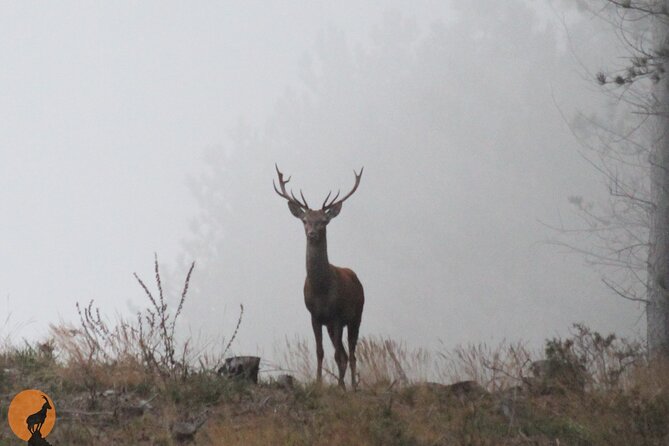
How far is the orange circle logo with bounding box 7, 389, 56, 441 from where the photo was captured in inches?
163

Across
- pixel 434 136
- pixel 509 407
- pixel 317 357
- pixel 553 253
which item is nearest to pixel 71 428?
pixel 317 357

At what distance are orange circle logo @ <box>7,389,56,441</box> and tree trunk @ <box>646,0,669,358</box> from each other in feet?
23.9

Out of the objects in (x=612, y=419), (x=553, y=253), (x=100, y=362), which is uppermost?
(x=553, y=253)

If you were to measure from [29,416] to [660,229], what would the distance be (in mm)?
7823

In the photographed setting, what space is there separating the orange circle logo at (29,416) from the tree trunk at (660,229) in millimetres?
7271

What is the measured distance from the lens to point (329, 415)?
6195 mm

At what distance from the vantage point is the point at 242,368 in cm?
732

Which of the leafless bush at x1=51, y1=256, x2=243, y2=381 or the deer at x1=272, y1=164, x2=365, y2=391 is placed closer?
the leafless bush at x1=51, y1=256, x2=243, y2=381

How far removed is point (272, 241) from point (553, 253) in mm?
24404

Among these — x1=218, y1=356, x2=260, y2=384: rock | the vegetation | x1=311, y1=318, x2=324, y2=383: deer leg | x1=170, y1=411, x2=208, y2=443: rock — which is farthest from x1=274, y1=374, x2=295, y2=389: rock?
x1=170, y1=411, x2=208, y2=443: rock

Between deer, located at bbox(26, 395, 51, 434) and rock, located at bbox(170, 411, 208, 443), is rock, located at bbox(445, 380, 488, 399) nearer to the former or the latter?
rock, located at bbox(170, 411, 208, 443)

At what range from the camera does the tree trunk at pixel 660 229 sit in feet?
31.2

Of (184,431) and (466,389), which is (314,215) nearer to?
(466,389)

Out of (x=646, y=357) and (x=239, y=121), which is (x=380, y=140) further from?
(x=646, y=357)
